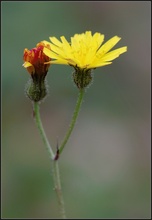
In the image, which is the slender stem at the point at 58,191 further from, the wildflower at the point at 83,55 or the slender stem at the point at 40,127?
the wildflower at the point at 83,55

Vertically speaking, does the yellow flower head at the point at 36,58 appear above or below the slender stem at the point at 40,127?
above

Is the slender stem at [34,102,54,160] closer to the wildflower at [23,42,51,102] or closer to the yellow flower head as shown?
the wildflower at [23,42,51,102]

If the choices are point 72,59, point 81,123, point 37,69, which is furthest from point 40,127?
point 81,123

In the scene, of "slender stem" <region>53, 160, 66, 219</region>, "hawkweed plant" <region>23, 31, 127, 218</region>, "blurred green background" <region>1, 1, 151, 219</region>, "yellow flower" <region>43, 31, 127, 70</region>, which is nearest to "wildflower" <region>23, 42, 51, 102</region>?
"hawkweed plant" <region>23, 31, 127, 218</region>

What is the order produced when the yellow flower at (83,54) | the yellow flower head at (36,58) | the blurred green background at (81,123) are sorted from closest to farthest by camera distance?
1. the yellow flower at (83,54)
2. the yellow flower head at (36,58)
3. the blurred green background at (81,123)

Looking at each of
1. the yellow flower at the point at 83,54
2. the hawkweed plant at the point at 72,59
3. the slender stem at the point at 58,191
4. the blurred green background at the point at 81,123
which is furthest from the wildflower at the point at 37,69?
the blurred green background at the point at 81,123

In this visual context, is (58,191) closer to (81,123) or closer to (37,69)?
(37,69)

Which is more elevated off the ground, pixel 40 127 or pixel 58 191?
pixel 40 127
